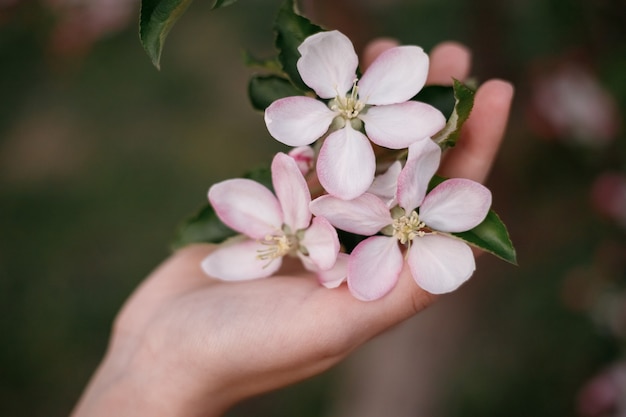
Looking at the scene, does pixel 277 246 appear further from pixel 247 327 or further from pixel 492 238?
pixel 492 238

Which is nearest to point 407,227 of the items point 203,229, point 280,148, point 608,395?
point 203,229

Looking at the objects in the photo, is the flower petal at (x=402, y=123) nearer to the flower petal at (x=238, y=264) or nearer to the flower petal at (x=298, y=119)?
the flower petal at (x=298, y=119)

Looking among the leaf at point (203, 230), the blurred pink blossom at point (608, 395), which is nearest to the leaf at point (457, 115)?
the leaf at point (203, 230)

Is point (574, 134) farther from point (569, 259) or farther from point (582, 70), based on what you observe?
point (569, 259)

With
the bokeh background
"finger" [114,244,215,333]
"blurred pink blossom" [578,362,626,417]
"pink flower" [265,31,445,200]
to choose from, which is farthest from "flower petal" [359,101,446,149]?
"blurred pink blossom" [578,362,626,417]

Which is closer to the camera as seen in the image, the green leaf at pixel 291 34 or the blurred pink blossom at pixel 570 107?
the green leaf at pixel 291 34

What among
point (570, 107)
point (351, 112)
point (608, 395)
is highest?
point (351, 112)

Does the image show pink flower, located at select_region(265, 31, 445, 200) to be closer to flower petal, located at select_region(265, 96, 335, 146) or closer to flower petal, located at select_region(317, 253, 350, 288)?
flower petal, located at select_region(265, 96, 335, 146)
